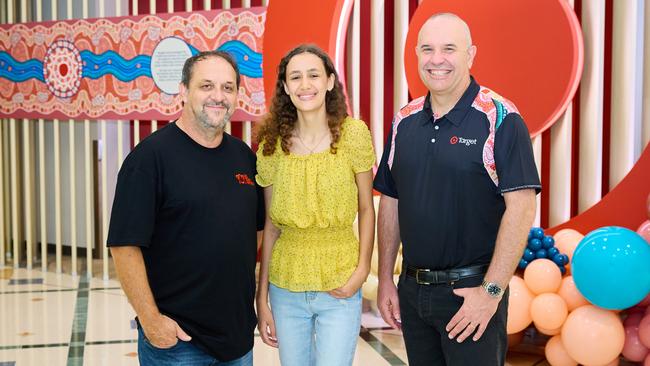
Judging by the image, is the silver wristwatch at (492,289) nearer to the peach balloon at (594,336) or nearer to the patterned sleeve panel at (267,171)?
the patterned sleeve panel at (267,171)

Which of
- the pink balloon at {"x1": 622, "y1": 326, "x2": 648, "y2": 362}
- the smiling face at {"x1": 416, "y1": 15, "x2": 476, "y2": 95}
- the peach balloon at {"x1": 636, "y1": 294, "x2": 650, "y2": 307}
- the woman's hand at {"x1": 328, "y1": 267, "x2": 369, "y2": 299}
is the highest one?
the smiling face at {"x1": 416, "y1": 15, "x2": 476, "y2": 95}

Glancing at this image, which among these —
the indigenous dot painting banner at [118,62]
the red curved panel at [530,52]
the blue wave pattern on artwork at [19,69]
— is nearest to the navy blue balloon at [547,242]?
the red curved panel at [530,52]

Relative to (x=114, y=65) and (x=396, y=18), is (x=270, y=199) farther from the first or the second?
(x=114, y=65)

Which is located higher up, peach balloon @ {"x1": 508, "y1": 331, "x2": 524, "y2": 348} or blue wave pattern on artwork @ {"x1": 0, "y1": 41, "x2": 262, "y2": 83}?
blue wave pattern on artwork @ {"x1": 0, "y1": 41, "x2": 262, "y2": 83}

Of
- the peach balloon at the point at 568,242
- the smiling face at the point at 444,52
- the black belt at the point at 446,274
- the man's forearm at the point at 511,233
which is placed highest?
the smiling face at the point at 444,52

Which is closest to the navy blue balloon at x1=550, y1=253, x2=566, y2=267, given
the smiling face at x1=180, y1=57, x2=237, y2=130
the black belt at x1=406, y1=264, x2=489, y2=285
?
the black belt at x1=406, y1=264, x2=489, y2=285

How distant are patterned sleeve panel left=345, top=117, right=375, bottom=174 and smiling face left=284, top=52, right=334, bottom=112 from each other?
148 mm

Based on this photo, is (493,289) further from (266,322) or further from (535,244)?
(535,244)

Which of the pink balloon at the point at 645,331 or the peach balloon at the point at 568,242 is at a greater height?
the peach balloon at the point at 568,242

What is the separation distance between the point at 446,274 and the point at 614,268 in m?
1.54

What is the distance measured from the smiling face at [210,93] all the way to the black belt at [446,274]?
83cm

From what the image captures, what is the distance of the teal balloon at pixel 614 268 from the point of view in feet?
Answer: 11.5

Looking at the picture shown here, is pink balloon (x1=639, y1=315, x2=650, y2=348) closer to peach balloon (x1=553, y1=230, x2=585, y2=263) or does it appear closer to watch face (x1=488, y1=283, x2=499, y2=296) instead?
peach balloon (x1=553, y1=230, x2=585, y2=263)

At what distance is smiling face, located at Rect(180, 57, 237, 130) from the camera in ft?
7.57
